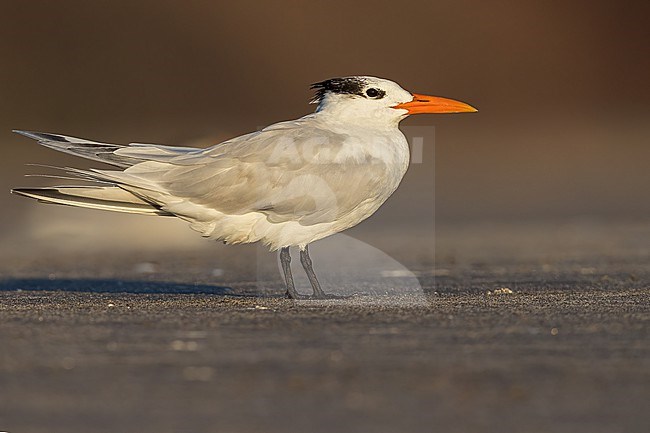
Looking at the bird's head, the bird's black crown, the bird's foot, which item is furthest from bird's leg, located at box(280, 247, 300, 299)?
the bird's black crown

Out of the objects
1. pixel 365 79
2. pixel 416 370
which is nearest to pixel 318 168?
pixel 365 79

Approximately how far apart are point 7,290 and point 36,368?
258 centimetres

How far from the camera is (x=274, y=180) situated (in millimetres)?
5754

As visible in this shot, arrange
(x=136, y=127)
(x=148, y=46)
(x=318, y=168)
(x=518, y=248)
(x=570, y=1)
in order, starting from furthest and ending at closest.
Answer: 1. (x=570, y=1)
2. (x=148, y=46)
3. (x=136, y=127)
4. (x=518, y=248)
5. (x=318, y=168)

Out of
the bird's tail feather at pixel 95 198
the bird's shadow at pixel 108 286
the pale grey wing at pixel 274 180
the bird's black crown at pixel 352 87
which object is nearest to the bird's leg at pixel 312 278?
the pale grey wing at pixel 274 180

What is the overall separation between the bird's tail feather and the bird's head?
0.99 m

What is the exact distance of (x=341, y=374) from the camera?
12.3 feet

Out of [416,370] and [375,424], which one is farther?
[416,370]

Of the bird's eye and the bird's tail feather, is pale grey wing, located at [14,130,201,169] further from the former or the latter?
the bird's eye

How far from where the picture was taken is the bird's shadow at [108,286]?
6348 mm

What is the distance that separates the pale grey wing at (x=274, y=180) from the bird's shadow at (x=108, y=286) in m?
0.64

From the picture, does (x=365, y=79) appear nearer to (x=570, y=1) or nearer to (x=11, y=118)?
(x=11, y=118)

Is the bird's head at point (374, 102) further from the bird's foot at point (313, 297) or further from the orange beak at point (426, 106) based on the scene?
the bird's foot at point (313, 297)

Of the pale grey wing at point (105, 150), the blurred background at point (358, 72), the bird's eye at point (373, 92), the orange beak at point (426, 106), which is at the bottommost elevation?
the pale grey wing at point (105, 150)
